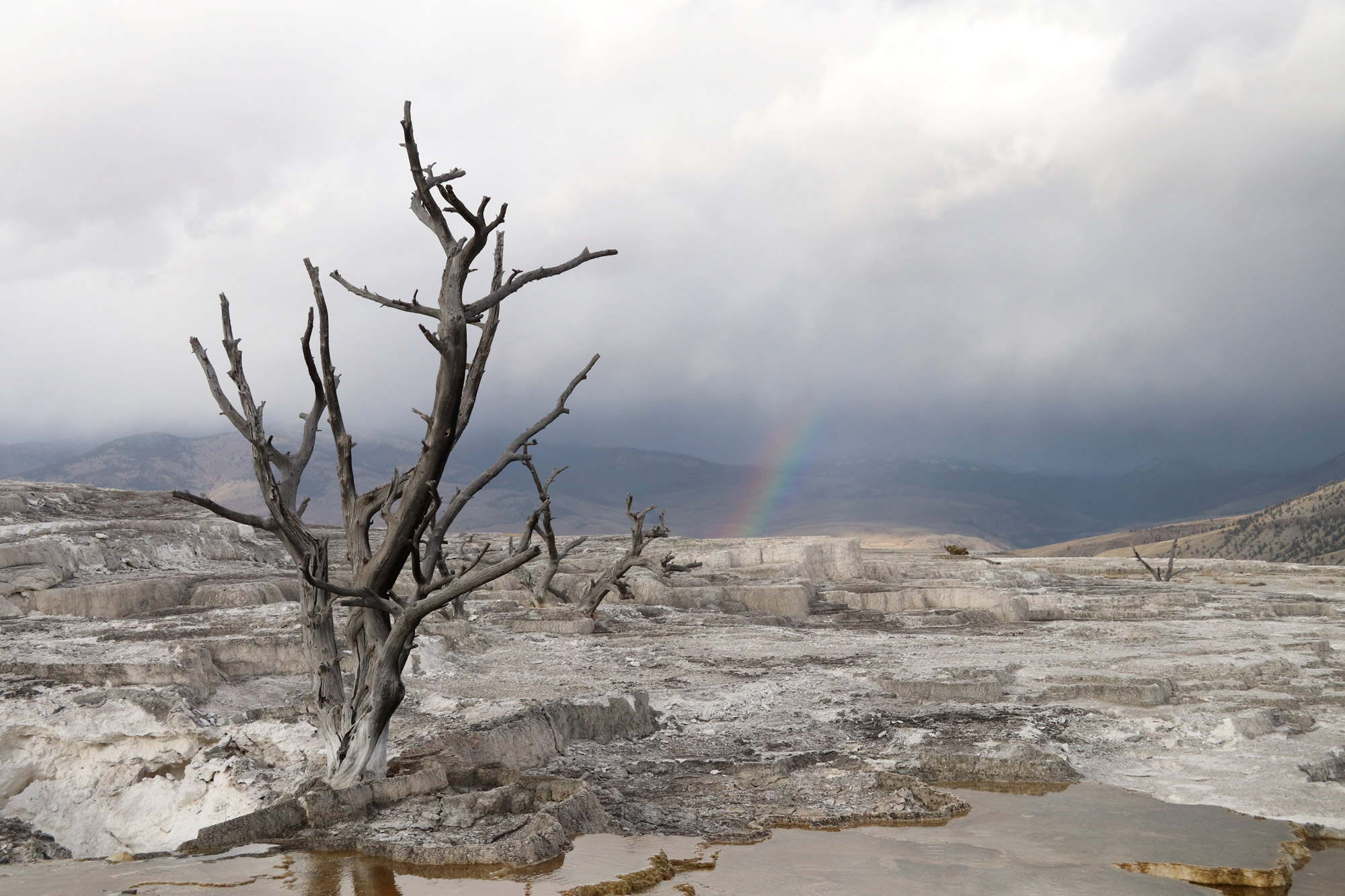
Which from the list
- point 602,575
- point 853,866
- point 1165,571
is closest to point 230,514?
point 853,866

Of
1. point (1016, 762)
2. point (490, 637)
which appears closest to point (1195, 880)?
point (1016, 762)

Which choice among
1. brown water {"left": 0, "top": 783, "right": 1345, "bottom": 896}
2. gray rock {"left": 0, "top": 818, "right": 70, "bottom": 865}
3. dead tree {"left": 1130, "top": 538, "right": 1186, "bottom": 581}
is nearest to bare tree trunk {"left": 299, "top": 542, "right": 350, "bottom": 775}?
brown water {"left": 0, "top": 783, "right": 1345, "bottom": 896}

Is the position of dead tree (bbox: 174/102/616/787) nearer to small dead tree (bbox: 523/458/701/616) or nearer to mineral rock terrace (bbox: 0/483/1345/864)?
mineral rock terrace (bbox: 0/483/1345/864)

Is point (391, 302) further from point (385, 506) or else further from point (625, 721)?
point (625, 721)

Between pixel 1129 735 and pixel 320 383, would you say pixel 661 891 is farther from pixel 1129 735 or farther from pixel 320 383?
pixel 1129 735

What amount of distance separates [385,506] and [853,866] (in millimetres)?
4935

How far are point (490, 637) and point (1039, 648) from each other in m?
12.2

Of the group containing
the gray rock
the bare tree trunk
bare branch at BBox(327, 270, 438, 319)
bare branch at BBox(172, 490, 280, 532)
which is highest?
bare branch at BBox(327, 270, 438, 319)

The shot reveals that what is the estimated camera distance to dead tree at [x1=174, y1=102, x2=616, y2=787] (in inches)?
299

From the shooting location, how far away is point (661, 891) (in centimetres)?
584

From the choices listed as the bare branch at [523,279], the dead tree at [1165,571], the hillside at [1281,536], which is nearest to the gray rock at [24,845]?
the bare branch at [523,279]

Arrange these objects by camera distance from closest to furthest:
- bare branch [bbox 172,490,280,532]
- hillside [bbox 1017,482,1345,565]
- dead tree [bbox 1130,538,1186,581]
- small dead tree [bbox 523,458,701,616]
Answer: bare branch [bbox 172,490,280,532], small dead tree [bbox 523,458,701,616], dead tree [bbox 1130,538,1186,581], hillside [bbox 1017,482,1345,565]

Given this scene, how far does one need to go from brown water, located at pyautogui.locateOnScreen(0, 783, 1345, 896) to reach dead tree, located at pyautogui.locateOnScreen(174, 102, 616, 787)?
5.41 ft

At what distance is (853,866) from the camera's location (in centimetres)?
652
